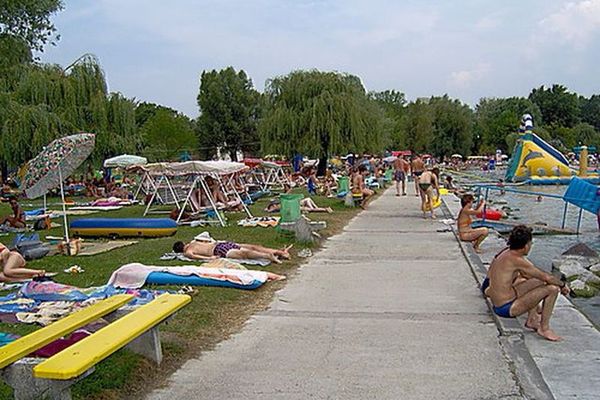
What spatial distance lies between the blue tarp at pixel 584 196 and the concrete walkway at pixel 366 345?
7740 mm

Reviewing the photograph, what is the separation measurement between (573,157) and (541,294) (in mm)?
76589

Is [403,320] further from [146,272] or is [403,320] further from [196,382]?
[146,272]

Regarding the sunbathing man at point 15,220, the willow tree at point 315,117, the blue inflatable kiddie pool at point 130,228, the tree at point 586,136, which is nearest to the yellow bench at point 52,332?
the blue inflatable kiddie pool at point 130,228

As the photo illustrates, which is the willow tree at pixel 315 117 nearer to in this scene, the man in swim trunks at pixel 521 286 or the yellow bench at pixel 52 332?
the man in swim trunks at pixel 521 286

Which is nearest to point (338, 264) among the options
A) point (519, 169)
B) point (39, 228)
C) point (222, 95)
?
point (39, 228)

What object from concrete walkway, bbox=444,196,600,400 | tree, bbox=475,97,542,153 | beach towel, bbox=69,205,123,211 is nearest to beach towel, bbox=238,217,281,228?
beach towel, bbox=69,205,123,211

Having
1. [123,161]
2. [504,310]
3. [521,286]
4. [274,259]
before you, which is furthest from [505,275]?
[123,161]

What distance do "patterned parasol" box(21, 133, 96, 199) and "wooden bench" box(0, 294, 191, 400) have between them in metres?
7.65

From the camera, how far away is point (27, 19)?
1410 centimetres

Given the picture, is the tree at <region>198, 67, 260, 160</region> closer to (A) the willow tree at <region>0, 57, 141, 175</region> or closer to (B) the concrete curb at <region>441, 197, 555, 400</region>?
(A) the willow tree at <region>0, 57, 141, 175</region>

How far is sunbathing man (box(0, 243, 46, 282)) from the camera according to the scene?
9.22 meters

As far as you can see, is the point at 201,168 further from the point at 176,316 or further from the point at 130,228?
the point at 176,316

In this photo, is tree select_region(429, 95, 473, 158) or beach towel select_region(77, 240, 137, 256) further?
tree select_region(429, 95, 473, 158)

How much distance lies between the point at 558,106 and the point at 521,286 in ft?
338
